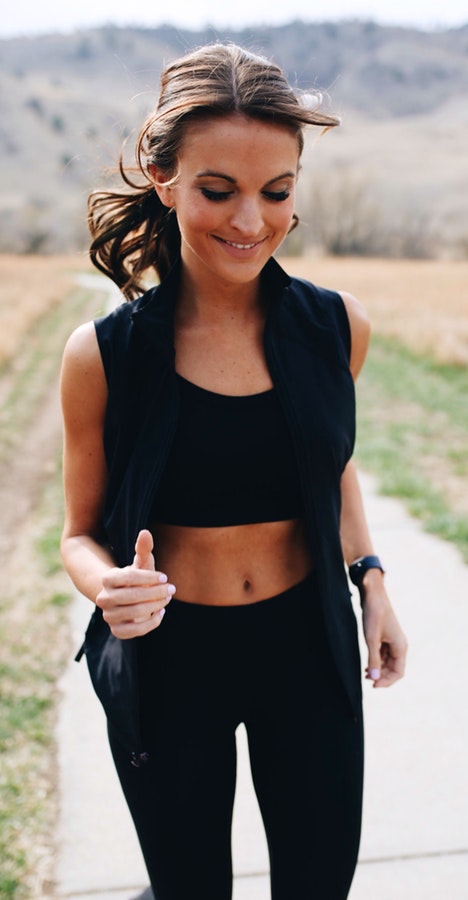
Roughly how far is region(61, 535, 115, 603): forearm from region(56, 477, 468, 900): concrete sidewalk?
117 centimetres

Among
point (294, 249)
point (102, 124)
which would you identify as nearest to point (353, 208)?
point (294, 249)

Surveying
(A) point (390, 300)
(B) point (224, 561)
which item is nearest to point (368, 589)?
(B) point (224, 561)

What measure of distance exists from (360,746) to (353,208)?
52.1 metres

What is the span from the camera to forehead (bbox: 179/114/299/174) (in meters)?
1.47

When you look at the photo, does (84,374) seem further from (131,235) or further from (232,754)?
(232,754)

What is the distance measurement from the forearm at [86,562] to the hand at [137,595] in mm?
162

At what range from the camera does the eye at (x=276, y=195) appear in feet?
5.04

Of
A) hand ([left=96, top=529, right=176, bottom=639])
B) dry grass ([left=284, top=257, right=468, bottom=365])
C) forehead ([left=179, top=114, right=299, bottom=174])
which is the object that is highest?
dry grass ([left=284, top=257, right=468, bottom=365])

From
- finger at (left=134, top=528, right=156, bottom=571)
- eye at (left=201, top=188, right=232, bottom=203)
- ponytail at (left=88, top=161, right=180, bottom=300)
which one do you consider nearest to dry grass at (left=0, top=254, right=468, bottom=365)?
ponytail at (left=88, top=161, right=180, bottom=300)

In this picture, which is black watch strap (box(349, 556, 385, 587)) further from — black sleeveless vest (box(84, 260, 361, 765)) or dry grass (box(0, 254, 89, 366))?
dry grass (box(0, 254, 89, 366))

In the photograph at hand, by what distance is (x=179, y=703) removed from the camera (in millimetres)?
1590

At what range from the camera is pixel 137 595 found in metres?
1.36

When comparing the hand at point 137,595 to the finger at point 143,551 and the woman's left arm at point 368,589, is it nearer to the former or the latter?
the finger at point 143,551

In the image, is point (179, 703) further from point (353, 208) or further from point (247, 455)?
point (353, 208)
